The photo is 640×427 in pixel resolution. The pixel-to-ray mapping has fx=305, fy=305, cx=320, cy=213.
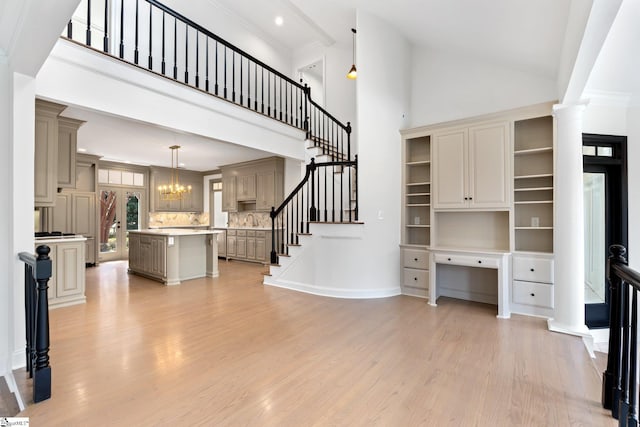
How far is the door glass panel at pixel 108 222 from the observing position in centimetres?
858

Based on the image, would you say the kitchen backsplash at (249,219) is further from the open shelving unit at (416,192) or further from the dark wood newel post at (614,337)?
the dark wood newel post at (614,337)

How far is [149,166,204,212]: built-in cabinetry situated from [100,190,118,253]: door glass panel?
1.02 m

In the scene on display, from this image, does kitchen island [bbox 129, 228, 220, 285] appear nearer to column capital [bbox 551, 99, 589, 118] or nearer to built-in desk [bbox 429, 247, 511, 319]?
built-in desk [bbox 429, 247, 511, 319]

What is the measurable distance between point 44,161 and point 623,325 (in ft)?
18.9

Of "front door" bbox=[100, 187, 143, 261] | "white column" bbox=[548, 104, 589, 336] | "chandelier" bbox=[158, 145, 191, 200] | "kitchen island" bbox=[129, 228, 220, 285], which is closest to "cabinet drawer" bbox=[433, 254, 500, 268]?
"white column" bbox=[548, 104, 589, 336]

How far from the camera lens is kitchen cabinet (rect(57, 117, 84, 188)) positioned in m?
4.50

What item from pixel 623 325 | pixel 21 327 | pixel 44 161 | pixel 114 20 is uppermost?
pixel 114 20

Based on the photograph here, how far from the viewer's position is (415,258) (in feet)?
15.4

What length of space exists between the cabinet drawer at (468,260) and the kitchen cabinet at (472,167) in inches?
28.0

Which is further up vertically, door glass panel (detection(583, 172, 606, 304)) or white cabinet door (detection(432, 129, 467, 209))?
white cabinet door (detection(432, 129, 467, 209))

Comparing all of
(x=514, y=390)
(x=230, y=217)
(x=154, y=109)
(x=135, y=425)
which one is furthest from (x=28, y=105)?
(x=230, y=217)

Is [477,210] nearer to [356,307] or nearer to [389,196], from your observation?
[389,196]

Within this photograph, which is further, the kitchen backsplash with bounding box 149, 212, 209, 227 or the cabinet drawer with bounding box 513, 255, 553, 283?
the kitchen backsplash with bounding box 149, 212, 209, 227

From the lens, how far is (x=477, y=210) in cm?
420
